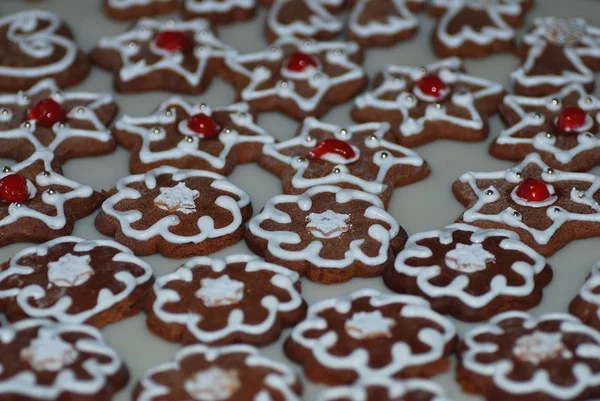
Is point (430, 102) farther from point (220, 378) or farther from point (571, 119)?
point (220, 378)

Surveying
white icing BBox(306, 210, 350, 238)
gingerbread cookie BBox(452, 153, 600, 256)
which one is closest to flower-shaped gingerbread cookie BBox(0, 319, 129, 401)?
Answer: white icing BBox(306, 210, 350, 238)

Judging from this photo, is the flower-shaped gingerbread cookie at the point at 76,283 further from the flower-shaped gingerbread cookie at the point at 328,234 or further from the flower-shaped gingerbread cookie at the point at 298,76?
the flower-shaped gingerbread cookie at the point at 298,76

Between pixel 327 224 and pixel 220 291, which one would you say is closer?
pixel 220 291

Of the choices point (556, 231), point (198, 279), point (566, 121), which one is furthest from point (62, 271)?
point (566, 121)

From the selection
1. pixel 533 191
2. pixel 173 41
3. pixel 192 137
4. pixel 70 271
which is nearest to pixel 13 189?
pixel 70 271

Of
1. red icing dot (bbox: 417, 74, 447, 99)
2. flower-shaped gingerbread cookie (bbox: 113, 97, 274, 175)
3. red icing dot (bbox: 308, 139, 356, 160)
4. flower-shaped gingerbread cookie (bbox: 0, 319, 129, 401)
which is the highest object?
red icing dot (bbox: 417, 74, 447, 99)

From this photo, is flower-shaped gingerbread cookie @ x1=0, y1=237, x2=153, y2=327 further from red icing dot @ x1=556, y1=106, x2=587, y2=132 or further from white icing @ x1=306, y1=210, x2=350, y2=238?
red icing dot @ x1=556, y1=106, x2=587, y2=132

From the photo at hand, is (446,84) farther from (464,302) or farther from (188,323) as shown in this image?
(188,323)
